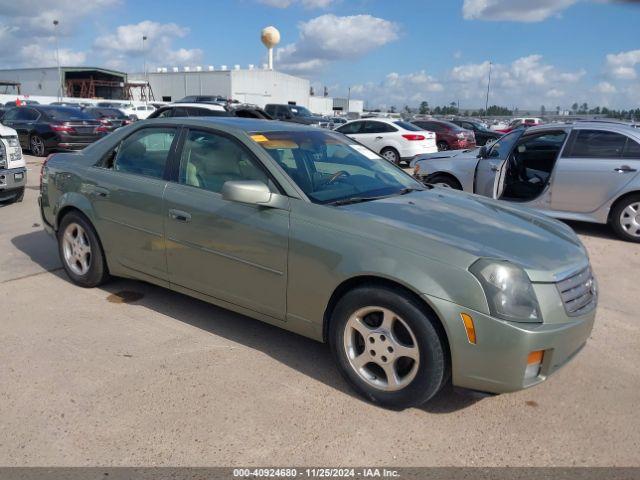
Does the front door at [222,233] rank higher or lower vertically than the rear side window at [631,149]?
lower

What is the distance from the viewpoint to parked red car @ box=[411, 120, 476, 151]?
19.7 meters

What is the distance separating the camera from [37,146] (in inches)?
611

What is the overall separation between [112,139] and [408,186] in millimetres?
2598

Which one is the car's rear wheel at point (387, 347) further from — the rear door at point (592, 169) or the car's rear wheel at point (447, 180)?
the car's rear wheel at point (447, 180)

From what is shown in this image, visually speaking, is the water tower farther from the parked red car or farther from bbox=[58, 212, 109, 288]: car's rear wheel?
bbox=[58, 212, 109, 288]: car's rear wheel

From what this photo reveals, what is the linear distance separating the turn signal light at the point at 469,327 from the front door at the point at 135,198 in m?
2.34

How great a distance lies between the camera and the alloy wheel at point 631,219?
723 centimetres

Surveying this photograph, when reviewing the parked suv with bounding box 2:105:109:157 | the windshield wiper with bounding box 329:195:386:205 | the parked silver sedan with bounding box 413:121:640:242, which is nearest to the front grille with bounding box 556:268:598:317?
the windshield wiper with bounding box 329:195:386:205

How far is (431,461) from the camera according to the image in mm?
2684

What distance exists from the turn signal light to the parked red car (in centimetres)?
1747

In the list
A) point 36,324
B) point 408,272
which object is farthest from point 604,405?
point 36,324

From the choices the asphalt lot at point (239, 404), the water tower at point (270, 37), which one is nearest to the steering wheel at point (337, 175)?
the asphalt lot at point (239, 404)

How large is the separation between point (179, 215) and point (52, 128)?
13.2m

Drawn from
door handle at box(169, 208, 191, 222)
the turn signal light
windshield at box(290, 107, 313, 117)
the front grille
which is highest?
windshield at box(290, 107, 313, 117)
